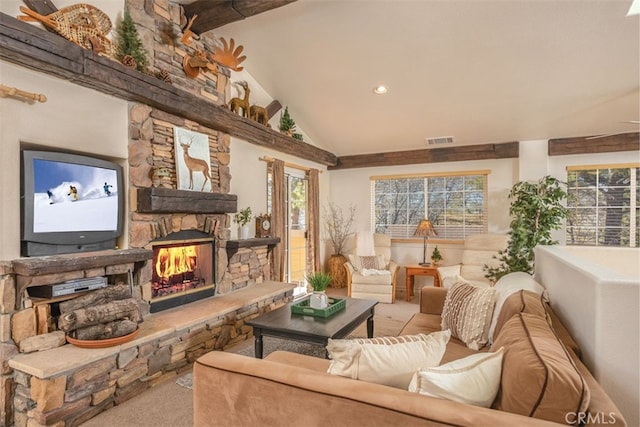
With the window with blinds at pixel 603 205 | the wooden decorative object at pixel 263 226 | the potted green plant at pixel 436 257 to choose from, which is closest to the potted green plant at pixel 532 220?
the window with blinds at pixel 603 205

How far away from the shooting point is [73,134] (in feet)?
8.31

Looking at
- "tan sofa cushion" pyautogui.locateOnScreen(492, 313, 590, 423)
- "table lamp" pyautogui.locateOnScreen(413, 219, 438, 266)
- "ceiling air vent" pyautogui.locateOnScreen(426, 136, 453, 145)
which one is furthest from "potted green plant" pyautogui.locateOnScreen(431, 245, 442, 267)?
"tan sofa cushion" pyautogui.locateOnScreen(492, 313, 590, 423)

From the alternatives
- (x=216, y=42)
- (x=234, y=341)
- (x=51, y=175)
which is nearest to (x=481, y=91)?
Answer: (x=216, y=42)

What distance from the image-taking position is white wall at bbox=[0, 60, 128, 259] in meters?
2.15

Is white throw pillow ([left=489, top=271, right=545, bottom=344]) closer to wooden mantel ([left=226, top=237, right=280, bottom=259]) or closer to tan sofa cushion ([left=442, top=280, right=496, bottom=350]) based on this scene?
tan sofa cushion ([left=442, top=280, right=496, bottom=350])

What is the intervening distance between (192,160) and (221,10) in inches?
56.1

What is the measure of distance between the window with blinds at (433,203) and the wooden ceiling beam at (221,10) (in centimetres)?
375

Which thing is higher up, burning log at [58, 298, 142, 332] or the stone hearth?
burning log at [58, 298, 142, 332]

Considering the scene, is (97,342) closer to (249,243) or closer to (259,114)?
(249,243)

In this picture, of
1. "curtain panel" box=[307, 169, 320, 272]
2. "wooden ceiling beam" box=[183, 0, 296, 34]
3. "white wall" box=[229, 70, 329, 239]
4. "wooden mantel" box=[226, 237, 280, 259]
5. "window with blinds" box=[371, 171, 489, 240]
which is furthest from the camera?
"curtain panel" box=[307, 169, 320, 272]

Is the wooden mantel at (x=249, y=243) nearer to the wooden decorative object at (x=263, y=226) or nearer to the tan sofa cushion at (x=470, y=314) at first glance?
the wooden decorative object at (x=263, y=226)

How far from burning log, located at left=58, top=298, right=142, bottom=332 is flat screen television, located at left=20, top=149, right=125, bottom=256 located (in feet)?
1.55

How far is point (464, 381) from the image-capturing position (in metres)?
1.22
